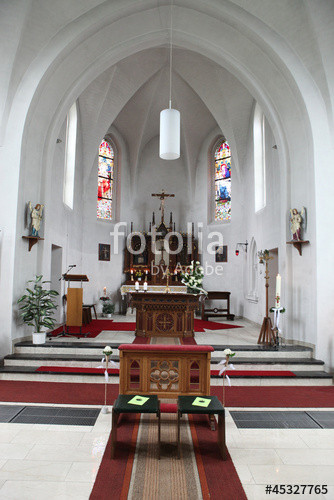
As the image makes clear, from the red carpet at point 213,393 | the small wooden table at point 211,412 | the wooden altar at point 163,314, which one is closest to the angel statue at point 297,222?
the wooden altar at point 163,314

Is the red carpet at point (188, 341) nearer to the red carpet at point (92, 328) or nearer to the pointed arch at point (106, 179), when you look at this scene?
the red carpet at point (92, 328)

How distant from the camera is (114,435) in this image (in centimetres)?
377

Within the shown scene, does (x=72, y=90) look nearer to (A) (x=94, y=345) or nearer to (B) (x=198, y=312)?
(A) (x=94, y=345)

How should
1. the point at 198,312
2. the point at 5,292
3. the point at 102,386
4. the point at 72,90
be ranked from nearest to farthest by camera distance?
the point at 102,386 < the point at 5,292 < the point at 72,90 < the point at 198,312

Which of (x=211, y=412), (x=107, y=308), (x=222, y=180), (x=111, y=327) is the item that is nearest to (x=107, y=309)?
(x=107, y=308)

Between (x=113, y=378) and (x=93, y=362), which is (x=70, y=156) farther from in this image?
(x=113, y=378)

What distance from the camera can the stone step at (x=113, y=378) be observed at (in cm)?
654

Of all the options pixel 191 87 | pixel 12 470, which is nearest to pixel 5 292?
pixel 12 470

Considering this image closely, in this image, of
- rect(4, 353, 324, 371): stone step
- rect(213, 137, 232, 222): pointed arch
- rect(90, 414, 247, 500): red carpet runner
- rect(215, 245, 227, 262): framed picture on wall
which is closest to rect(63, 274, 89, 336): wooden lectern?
rect(4, 353, 324, 371): stone step

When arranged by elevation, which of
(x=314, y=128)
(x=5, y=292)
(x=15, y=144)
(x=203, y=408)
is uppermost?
(x=314, y=128)

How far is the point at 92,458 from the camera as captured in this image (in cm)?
375

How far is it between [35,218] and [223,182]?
9150mm

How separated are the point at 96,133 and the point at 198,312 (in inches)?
306

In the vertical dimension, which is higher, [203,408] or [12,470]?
[203,408]
